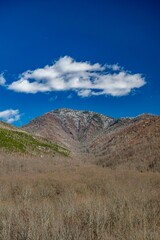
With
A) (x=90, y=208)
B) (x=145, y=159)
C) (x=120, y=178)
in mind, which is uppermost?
(x=145, y=159)

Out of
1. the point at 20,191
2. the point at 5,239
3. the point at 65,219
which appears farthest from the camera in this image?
the point at 20,191

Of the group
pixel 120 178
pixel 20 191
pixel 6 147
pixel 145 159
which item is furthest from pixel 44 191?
pixel 6 147

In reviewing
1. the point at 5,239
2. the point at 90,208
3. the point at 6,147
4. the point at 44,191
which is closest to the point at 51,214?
the point at 90,208

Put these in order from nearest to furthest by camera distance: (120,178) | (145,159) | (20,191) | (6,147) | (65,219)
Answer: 1. (65,219)
2. (20,191)
3. (120,178)
4. (145,159)
5. (6,147)

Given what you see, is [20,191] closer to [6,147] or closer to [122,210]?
[122,210]

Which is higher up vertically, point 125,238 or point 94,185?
point 94,185

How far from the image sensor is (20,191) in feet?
63.8

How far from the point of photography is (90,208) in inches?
386

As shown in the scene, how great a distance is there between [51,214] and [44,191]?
1051 cm

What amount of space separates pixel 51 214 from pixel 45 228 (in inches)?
65.1

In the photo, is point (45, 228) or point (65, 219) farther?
point (65, 219)

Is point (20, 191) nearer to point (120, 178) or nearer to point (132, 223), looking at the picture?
point (120, 178)

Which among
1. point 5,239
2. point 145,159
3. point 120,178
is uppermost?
point 145,159

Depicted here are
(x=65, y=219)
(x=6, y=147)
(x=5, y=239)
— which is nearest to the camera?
(x=5, y=239)
